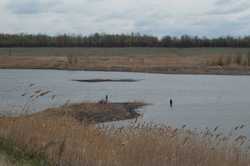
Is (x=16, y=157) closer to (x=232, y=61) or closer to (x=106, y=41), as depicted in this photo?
(x=232, y=61)

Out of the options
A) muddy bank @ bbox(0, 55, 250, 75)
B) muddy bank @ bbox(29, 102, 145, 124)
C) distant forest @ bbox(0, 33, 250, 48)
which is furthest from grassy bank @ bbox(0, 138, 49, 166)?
distant forest @ bbox(0, 33, 250, 48)

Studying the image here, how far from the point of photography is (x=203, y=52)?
133625 mm

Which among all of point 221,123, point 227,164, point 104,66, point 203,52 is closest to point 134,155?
point 227,164

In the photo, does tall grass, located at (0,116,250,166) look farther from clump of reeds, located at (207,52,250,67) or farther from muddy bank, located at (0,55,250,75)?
clump of reeds, located at (207,52,250,67)

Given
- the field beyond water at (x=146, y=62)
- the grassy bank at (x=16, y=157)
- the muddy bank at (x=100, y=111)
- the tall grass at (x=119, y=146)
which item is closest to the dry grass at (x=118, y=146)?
the tall grass at (x=119, y=146)

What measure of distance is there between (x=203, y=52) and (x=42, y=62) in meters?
42.0

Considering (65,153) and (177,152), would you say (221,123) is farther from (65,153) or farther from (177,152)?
(65,153)

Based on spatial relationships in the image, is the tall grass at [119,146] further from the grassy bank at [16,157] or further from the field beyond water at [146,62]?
the field beyond water at [146,62]

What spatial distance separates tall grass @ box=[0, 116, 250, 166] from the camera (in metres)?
9.85

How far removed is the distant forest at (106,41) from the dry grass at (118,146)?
136526 mm

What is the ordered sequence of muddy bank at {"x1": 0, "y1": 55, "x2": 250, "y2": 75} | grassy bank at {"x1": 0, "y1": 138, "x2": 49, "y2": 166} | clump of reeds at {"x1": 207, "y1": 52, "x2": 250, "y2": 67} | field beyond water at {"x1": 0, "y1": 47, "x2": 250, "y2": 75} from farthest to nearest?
clump of reeds at {"x1": 207, "y1": 52, "x2": 250, "y2": 67} → field beyond water at {"x1": 0, "y1": 47, "x2": 250, "y2": 75} → muddy bank at {"x1": 0, "y1": 55, "x2": 250, "y2": 75} → grassy bank at {"x1": 0, "y1": 138, "x2": 49, "y2": 166}

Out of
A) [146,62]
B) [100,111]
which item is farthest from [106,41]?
[100,111]

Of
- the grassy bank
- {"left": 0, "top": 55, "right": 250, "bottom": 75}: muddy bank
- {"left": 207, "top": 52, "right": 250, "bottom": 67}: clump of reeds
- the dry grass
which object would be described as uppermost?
the grassy bank

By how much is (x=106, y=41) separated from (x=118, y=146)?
149 meters
